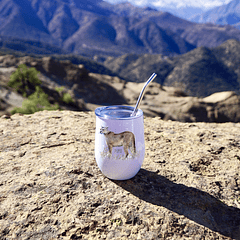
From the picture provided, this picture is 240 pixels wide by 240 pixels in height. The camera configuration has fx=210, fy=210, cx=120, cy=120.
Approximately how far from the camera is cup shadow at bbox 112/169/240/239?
206 centimetres

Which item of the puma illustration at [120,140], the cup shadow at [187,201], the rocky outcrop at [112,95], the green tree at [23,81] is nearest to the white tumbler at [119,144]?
the puma illustration at [120,140]

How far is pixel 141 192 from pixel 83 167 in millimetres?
825

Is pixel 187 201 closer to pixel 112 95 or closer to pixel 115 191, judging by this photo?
pixel 115 191

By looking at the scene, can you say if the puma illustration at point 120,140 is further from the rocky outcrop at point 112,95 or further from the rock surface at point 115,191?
the rocky outcrop at point 112,95

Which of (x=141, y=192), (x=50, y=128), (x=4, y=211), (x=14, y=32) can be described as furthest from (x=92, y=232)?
(x=14, y=32)

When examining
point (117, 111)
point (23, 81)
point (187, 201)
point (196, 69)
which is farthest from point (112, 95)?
point (196, 69)

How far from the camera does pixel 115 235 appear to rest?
186 centimetres

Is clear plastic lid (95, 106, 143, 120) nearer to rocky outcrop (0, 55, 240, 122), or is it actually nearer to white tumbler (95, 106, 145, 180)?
white tumbler (95, 106, 145, 180)

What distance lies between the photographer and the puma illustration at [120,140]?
7.34 feet

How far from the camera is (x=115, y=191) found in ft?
7.70

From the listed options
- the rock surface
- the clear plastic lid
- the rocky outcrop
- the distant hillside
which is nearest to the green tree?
the rocky outcrop

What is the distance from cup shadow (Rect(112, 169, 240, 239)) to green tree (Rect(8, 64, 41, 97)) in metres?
23.6

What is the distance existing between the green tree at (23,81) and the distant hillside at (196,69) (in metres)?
57.4

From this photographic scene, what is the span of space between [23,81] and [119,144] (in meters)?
25.9
